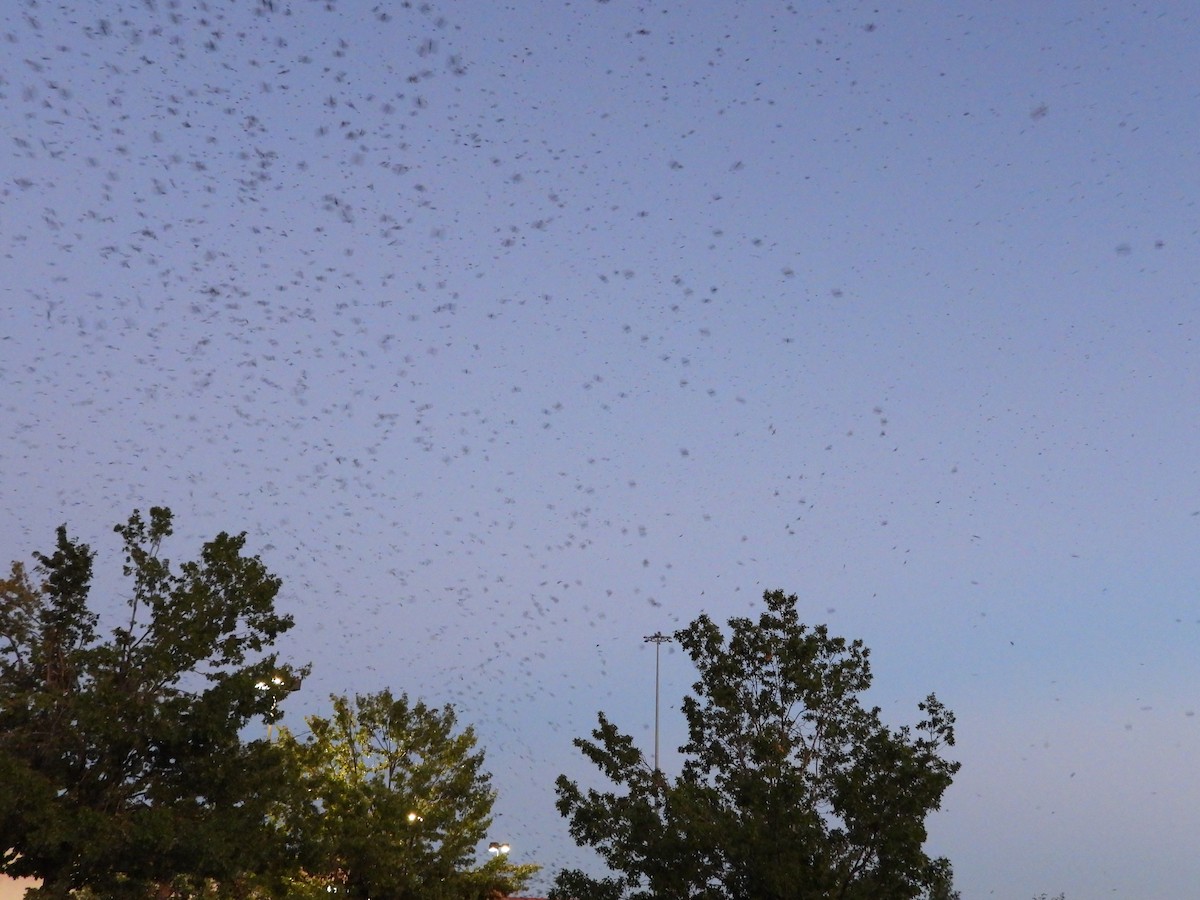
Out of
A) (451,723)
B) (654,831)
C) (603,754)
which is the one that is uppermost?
(451,723)

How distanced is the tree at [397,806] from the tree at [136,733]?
5593mm

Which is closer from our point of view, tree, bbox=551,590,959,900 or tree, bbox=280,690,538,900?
tree, bbox=551,590,959,900

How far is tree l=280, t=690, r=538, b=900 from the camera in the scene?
123 ft

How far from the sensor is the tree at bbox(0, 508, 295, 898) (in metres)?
26.5

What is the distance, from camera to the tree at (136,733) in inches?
1044

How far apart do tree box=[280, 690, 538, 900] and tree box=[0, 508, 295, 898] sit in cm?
559

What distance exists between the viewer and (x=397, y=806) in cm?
3831

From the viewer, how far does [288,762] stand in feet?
104

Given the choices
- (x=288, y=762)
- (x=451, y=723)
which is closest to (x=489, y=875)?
(x=451, y=723)

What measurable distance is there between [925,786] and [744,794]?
3321 mm

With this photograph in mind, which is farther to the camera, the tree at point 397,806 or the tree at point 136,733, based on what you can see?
the tree at point 397,806

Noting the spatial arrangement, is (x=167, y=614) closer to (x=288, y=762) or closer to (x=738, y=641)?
(x=288, y=762)

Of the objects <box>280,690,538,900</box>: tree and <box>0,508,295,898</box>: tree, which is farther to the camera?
<box>280,690,538,900</box>: tree

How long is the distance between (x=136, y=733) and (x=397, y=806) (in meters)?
12.7
